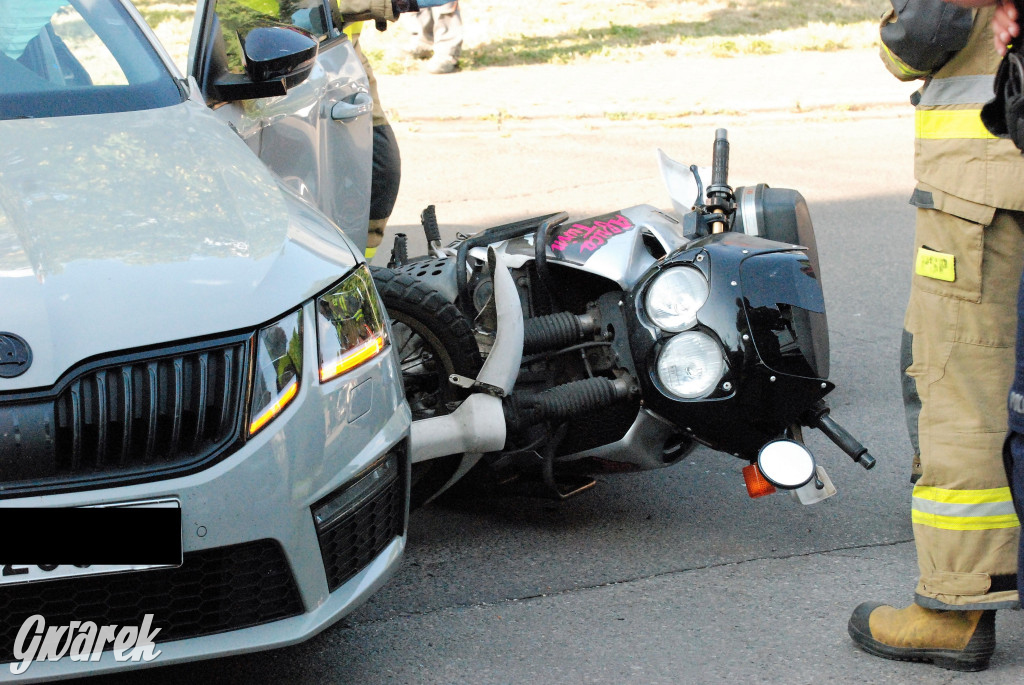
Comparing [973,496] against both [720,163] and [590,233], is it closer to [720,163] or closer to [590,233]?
[590,233]

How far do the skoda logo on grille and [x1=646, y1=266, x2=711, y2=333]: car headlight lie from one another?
1.65 metres

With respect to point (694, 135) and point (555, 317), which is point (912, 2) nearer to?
point (555, 317)

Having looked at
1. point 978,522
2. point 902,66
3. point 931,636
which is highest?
point 902,66

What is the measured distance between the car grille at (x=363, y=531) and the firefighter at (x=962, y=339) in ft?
3.92

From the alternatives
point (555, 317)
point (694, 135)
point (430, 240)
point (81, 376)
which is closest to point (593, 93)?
point (694, 135)

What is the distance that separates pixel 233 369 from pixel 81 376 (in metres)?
0.27

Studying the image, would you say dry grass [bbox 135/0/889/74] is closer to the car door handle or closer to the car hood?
the car door handle

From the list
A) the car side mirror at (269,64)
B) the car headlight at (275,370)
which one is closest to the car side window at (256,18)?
the car side mirror at (269,64)

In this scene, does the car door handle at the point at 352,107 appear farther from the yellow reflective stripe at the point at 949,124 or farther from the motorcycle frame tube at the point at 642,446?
the yellow reflective stripe at the point at 949,124

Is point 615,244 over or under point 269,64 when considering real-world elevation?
under

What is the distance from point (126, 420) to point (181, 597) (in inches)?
13.7

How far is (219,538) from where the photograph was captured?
2188 mm

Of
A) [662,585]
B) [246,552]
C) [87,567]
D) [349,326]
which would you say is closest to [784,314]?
[662,585]

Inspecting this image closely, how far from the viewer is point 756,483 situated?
3109 millimetres
